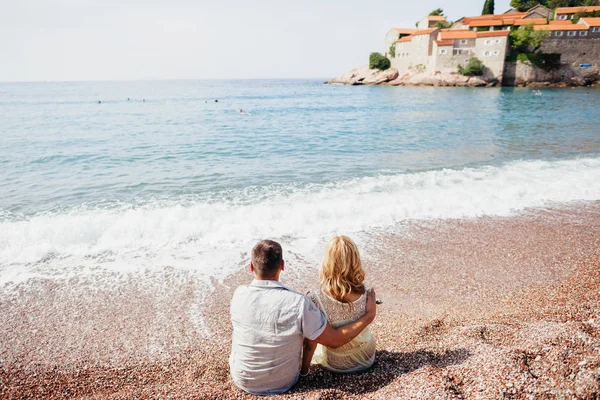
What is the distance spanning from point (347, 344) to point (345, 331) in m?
0.28

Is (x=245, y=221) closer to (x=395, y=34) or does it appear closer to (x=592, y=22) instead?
(x=592, y=22)

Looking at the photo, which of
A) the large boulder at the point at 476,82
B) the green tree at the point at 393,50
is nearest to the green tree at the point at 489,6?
the green tree at the point at 393,50

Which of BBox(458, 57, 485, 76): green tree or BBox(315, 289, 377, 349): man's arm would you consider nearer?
BBox(315, 289, 377, 349): man's arm

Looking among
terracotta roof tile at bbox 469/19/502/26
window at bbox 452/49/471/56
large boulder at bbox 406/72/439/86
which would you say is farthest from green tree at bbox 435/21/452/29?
window at bbox 452/49/471/56

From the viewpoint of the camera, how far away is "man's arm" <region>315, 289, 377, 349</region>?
12.1 ft

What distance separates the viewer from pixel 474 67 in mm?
78062

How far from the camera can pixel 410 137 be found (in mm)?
24891

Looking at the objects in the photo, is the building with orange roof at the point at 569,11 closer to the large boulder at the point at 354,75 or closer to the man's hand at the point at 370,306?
the large boulder at the point at 354,75

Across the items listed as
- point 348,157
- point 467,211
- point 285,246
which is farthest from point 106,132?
point 467,211

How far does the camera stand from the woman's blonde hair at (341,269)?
3.68m

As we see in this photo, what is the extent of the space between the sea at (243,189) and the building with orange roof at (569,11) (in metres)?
81.1

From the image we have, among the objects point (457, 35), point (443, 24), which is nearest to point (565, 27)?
point (457, 35)

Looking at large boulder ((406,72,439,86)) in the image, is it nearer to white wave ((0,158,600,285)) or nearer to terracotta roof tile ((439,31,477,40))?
terracotta roof tile ((439,31,477,40))

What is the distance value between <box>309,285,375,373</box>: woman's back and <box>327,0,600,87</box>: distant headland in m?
87.7
